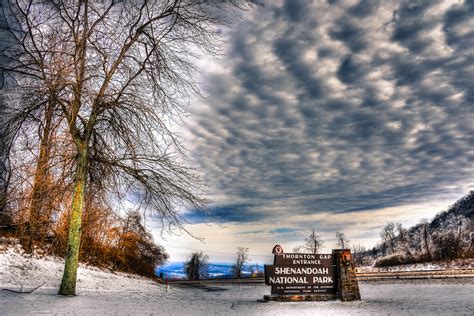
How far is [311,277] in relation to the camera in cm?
1320

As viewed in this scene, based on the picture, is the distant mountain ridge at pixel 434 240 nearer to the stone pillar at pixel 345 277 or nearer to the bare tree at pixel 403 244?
the bare tree at pixel 403 244

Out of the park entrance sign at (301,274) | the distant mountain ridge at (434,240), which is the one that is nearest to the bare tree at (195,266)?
the distant mountain ridge at (434,240)

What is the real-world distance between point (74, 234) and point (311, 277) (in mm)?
8836

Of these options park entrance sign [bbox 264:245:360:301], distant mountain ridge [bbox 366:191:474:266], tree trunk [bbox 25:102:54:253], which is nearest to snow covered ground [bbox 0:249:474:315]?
park entrance sign [bbox 264:245:360:301]

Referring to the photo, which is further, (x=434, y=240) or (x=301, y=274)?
(x=434, y=240)

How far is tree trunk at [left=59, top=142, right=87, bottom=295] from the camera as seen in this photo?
11000 mm

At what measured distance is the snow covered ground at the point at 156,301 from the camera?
8117 millimetres

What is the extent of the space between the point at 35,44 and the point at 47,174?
13.9 ft

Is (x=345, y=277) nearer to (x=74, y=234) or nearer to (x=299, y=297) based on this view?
(x=299, y=297)

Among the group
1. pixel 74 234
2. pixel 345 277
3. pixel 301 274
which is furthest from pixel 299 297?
pixel 74 234

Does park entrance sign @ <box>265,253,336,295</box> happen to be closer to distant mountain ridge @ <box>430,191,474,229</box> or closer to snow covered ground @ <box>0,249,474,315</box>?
snow covered ground @ <box>0,249,474,315</box>

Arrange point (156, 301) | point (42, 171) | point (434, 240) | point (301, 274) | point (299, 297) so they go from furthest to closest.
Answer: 1. point (434, 240)
2. point (301, 274)
3. point (299, 297)
4. point (156, 301)
5. point (42, 171)

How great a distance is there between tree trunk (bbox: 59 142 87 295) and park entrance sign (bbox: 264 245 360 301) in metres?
6.79

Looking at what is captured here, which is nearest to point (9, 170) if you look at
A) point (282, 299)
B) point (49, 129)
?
point (49, 129)
